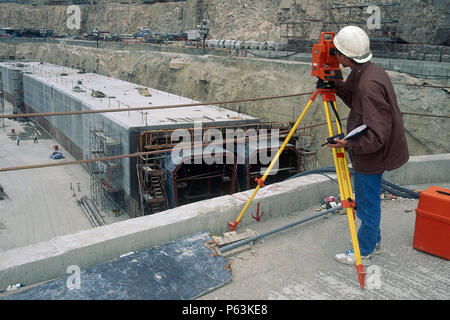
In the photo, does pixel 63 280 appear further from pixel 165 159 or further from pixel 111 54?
pixel 111 54

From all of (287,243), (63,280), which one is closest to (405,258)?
(287,243)

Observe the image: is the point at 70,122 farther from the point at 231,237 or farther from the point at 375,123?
the point at 375,123

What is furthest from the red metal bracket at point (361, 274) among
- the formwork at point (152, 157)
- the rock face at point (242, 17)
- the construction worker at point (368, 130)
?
the rock face at point (242, 17)

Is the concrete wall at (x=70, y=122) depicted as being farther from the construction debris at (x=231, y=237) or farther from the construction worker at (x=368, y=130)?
the construction worker at (x=368, y=130)

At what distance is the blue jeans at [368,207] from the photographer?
145 inches

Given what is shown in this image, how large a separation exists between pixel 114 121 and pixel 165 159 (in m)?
3.21

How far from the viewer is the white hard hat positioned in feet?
11.5

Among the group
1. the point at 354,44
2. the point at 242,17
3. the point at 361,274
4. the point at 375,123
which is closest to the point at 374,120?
the point at 375,123

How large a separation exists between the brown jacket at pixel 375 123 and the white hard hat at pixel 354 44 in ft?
0.36

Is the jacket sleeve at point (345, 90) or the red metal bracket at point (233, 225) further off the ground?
the jacket sleeve at point (345, 90)

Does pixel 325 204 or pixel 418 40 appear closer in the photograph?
pixel 325 204

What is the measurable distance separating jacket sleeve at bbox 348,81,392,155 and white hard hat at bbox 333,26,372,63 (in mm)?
336

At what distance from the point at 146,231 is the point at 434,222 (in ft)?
9.64
